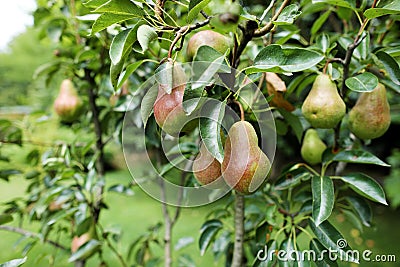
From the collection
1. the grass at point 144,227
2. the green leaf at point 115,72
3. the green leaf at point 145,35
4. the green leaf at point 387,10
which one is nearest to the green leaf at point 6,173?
the grass at point 144,227

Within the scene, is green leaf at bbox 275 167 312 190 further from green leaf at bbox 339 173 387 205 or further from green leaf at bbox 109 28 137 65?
green leaf at bbox 109 28 137 65

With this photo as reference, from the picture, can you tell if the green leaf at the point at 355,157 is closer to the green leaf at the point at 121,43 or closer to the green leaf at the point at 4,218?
the green leaf at the point at 121,43

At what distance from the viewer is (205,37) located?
59 cm

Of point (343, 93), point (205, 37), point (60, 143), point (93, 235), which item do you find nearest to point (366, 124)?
point (343, 93)

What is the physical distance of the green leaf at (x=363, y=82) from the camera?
63 cm

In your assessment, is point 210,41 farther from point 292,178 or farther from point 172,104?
point 292,178

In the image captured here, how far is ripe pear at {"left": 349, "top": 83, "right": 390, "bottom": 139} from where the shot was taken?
72 centimetres

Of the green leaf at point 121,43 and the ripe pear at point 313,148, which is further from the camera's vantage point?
the ripe pear at point 313,148

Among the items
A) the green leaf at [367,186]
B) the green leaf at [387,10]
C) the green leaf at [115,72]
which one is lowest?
the green leaf at [367,186]

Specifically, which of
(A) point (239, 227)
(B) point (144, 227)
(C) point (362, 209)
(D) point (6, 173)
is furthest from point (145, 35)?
(B) point (144, 227)

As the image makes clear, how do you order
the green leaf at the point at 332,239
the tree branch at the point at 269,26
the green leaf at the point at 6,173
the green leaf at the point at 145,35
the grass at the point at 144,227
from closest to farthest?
the green leaf at the point at 145,35
the tree branch at the point at 269,26
the green leaf at the point at 332,239
the green leaf at the point at 6,173
the grass at the point at 144,227

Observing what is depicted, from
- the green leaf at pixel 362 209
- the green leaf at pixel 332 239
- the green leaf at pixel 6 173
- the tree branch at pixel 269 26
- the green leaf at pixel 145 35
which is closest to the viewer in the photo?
the green leaf at pixel 145 35

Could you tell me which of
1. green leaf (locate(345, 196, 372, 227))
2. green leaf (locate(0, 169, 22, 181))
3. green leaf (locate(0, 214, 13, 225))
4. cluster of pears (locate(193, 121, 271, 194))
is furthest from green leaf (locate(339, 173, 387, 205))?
green leaf (locate(0, 169, 22, 181))

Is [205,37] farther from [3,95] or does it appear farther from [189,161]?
[3,95]
